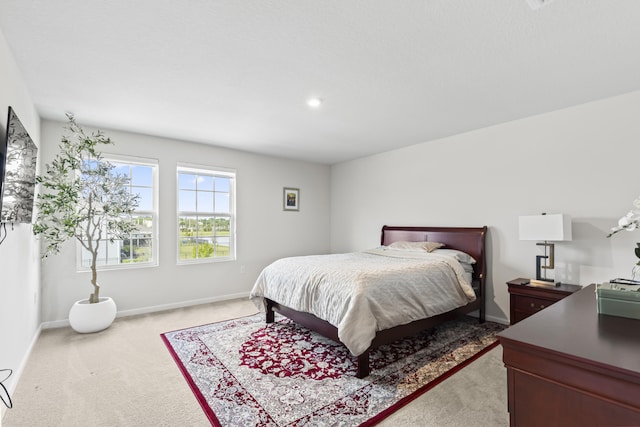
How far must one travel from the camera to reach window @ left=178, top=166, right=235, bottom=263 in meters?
4.48

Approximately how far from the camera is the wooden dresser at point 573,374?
0.88 meters

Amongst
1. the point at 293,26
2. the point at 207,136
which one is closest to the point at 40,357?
the point at 207,136

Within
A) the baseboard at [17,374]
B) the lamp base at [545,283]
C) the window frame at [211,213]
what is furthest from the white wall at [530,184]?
the baseboard at [17,374]

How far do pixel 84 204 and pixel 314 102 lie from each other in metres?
2.96

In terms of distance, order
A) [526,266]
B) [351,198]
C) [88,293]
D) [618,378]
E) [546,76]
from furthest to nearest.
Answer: [351,198]
[88,293]
[526,266]
[546,76]
[618,378]

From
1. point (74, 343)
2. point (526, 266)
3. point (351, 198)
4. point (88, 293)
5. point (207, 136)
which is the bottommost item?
point (74, 343)

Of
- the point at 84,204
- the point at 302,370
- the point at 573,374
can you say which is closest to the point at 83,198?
the point at 84,204

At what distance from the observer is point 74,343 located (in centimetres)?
305

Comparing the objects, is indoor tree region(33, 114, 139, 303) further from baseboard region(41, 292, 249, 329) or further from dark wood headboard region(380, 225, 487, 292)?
dark wood headboard region(380, 225, 487, 292)

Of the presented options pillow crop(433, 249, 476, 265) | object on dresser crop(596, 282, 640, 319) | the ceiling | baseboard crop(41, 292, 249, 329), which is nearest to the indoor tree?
the ceiling

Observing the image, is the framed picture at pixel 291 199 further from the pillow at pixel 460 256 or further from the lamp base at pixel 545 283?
the lamp base at pixel 545 283

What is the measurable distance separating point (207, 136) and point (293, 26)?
2709 millimetres

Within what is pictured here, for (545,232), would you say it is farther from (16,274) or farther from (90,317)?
(90,317)

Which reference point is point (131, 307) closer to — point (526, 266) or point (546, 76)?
point (526, 266)
